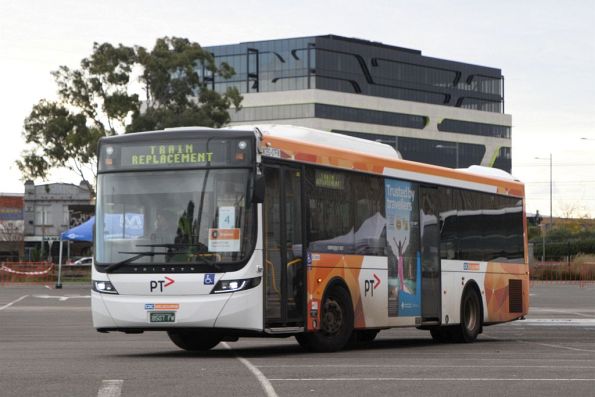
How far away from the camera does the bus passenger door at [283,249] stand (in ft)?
60.0

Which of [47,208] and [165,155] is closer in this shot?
[165,155]

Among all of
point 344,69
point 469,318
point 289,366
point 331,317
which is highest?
point 344,69

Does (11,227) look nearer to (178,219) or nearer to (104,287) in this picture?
(104,287)

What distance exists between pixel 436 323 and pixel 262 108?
111m

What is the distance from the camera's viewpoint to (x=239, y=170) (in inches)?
717

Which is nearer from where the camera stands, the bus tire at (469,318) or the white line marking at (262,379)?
the white line marking at (262,379)

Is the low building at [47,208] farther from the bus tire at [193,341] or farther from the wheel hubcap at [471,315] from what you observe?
the bus tire at [193,341]

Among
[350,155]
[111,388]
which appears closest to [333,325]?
[350,155]

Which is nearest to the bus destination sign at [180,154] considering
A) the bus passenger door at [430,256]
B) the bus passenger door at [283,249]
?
the bus passenger door at [283,249]

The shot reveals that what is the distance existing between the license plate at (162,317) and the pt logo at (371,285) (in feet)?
12.7

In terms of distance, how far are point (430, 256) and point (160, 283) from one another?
21.4 ft

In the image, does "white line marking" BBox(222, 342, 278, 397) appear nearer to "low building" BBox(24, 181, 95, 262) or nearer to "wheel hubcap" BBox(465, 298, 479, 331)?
"wheel hubcap" BBox(465, 298, 479, 331)

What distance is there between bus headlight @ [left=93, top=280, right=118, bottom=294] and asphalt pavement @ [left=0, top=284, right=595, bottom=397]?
2.78 ft

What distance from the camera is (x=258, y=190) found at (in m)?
17.8
